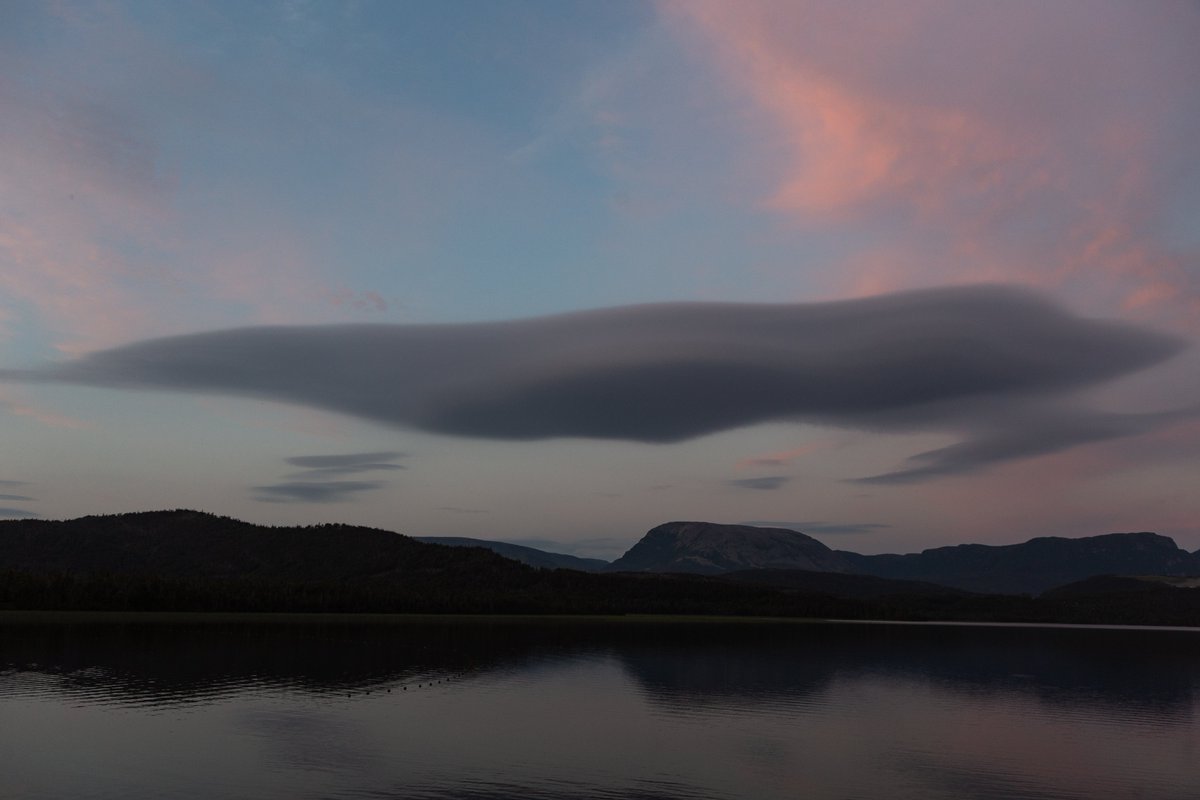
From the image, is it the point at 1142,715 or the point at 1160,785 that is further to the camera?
the point at 1142,715

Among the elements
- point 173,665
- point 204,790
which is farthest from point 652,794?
point 173,665

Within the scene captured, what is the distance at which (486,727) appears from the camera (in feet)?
311

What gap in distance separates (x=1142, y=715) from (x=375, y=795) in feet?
367

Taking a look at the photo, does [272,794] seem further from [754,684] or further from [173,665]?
[754,684]

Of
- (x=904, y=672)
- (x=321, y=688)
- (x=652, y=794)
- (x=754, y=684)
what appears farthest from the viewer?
(x=904, y=672)

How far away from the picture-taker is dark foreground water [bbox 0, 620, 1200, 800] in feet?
225

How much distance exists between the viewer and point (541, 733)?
93312 millimetres

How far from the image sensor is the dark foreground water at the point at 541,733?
2697 inches

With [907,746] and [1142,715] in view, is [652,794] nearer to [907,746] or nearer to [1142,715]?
[907,746]

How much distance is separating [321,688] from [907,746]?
7143 centimetres

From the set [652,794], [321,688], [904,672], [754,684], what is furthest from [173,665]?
[904,672]

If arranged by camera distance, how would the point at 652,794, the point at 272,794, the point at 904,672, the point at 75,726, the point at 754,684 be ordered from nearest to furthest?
the point at 272,794 → the point at 652,794 → the point at 75,726 → the point at 754,684 → the point at 904,672

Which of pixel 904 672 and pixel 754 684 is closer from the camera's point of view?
pixel 754 684

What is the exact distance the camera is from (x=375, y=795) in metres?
62.1
